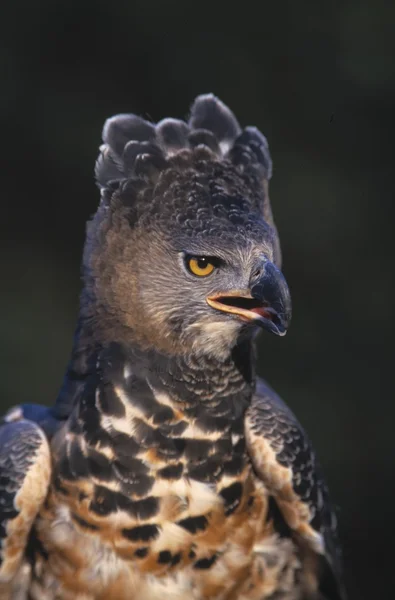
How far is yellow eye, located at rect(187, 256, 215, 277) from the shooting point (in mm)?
2277

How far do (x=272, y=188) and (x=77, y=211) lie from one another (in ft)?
3.63

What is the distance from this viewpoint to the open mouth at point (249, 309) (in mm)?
2178

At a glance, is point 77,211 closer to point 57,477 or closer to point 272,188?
point 272,188

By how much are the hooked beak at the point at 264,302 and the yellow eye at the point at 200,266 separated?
0.06 m

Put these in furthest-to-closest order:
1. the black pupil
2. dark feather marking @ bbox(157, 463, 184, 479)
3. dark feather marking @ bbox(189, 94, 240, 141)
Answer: dark feather marking @ bbox(189, 94, 240, 141) < dark feather marking @ bbox(157, 463, 184, 479) < the black pupil

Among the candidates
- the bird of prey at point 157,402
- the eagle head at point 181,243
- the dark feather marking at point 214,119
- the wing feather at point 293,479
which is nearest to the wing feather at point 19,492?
the bird of prey at point 157,402

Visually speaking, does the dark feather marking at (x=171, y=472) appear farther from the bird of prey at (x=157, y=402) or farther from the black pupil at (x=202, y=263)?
the black pupil at (x=202, y=263)

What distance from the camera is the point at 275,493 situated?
8.38 ft

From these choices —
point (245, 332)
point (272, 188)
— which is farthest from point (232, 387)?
point (272, 188)

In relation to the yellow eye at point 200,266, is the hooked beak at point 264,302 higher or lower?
lower

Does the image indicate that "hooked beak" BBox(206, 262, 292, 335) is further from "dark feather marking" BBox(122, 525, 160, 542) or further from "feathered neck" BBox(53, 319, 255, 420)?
"dark feather marking" BBox(122, 525, 160, 542)

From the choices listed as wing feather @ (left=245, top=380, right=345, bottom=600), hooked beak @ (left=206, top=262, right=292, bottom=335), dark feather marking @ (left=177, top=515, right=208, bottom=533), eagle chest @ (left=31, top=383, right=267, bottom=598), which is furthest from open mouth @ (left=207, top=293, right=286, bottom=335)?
dark feather marking @ (left=177, top=515, right=208, bottom=533)

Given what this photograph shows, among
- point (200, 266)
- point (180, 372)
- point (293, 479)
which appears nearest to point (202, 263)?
point (200, 266)

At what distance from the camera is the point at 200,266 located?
229cm
